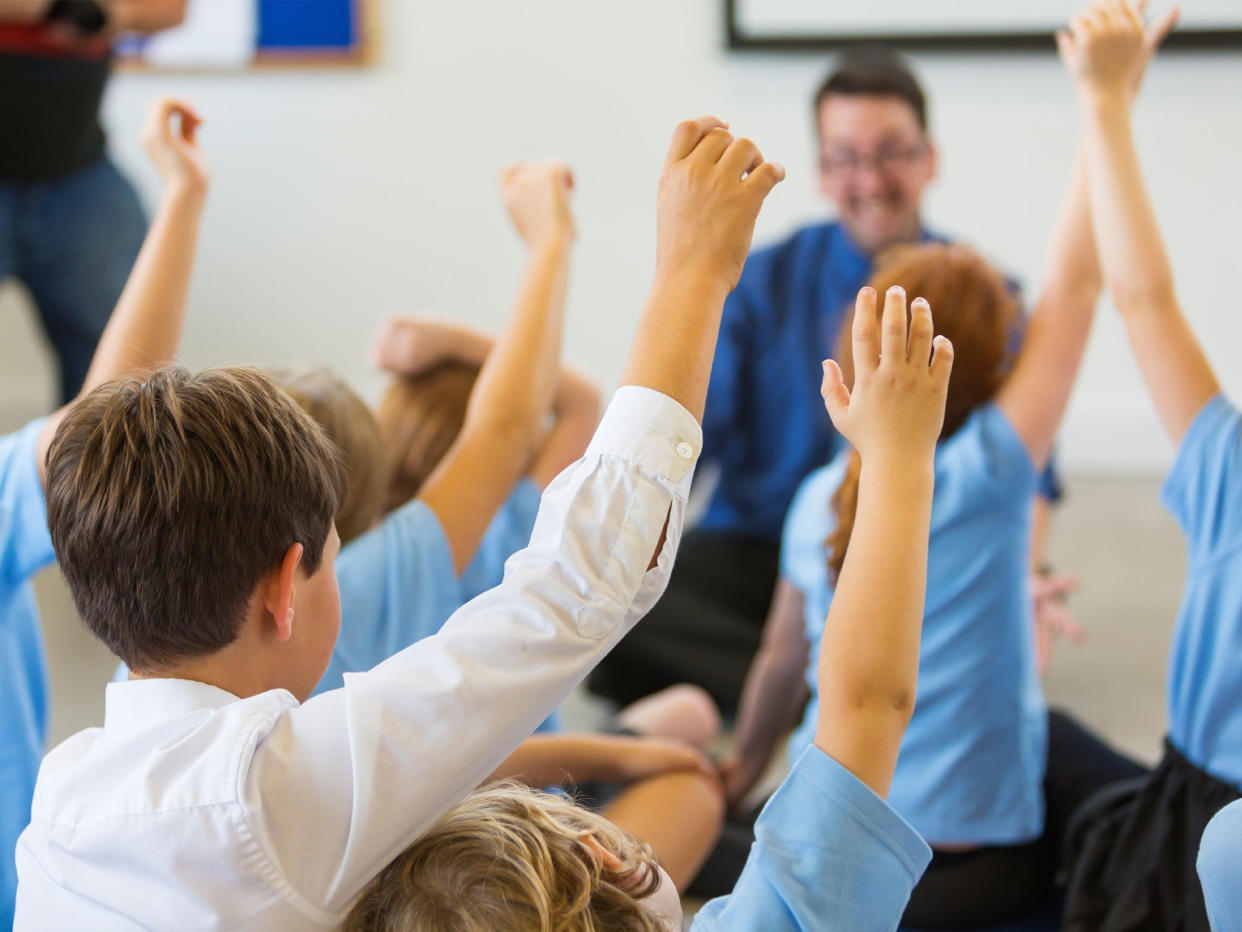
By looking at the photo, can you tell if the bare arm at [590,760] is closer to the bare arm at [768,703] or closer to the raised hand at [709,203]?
the bare arm at [768,703]

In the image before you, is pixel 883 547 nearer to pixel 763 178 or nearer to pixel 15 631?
pixel 763 178

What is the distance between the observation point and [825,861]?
646 mm

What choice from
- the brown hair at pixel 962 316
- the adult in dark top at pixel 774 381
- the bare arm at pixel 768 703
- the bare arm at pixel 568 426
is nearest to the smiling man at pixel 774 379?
the adult in dark top at pixel 774 381

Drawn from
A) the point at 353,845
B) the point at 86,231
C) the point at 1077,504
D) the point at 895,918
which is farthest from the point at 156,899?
the point at 1077,504

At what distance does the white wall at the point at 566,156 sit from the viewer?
3.33 m

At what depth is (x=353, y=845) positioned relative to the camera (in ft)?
2.06

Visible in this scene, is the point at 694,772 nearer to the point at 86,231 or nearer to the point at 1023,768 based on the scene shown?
the point at 1023,768

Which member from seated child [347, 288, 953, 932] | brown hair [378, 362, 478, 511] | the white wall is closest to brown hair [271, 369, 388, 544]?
brown hair [378, 362, 478, 511]

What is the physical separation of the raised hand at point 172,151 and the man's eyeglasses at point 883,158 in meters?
1.30

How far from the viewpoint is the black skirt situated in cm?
110

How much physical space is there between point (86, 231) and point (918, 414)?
91.2 inches

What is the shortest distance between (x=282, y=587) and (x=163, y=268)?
1.70ft

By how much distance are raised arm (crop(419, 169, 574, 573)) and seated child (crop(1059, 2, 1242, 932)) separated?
1.60 ft

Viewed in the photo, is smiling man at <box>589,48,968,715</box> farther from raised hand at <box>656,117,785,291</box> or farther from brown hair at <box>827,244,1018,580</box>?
raised hand at <box>656,117,785,291</box>
